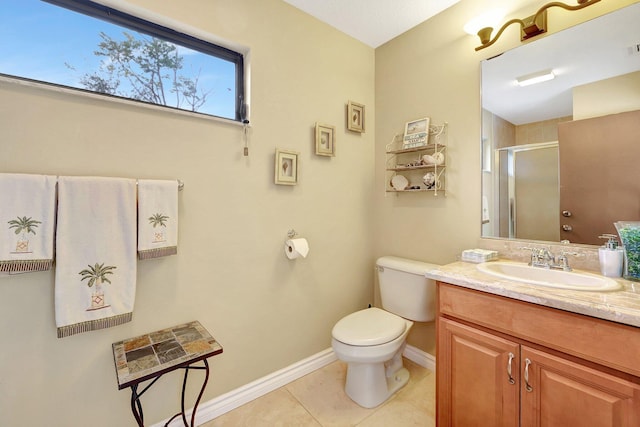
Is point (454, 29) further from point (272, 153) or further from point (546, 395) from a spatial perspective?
point (546, 395)

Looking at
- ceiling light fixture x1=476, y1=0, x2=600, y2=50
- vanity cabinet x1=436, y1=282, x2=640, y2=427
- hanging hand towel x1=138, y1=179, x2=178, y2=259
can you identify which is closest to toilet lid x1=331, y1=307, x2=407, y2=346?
vanity cabinet x1=436, y1=282, x2=640, y2=427

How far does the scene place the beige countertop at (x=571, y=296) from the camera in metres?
0.83

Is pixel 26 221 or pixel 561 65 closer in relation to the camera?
pixel 26 221

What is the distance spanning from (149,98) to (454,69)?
1825 millimetres

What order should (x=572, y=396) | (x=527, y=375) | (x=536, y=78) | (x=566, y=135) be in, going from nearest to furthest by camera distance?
1. (x=572, y=396)
2. (x=527, y=375)
3. (x=566, y=135)
4. (x=536, y=78)

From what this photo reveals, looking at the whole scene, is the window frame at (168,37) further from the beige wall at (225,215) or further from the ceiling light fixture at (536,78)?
the ceiling light fixture at (536,78)

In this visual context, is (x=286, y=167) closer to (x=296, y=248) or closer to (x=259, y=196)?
(x=259, y=196)

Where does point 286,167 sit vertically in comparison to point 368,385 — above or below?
above

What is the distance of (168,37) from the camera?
4.71 ft

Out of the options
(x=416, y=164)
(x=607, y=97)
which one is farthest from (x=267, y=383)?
(x=607, y=97)

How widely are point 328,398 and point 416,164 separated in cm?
164

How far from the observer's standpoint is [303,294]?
187 centimetres

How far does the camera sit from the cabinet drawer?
32.5 inches

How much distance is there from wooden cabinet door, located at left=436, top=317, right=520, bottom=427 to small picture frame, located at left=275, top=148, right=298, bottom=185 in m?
1.17
